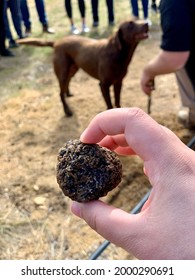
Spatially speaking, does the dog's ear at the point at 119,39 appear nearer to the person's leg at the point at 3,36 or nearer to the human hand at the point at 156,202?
the person's leg at the point at 3,36

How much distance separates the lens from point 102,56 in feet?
8.25

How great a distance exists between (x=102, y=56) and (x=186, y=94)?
0.55 meters

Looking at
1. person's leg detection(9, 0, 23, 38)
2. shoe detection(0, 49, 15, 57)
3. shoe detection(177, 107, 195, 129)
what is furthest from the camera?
person's leg detection(9, 0, 23, 38)

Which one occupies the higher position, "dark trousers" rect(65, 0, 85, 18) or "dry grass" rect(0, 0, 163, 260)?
"dark trousers" rect(65, 0, 85, 18)

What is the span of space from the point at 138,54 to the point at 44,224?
2.08 meters

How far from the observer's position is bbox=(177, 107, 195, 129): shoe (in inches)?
100

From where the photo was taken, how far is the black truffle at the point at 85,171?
0.94 m

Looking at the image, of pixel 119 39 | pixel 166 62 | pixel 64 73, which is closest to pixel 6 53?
pixel 64 73

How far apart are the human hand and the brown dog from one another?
1.62 metres

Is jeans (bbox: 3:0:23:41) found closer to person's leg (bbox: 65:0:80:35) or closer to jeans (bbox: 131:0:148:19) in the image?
person's leg (bbox: 65:0:80:35)

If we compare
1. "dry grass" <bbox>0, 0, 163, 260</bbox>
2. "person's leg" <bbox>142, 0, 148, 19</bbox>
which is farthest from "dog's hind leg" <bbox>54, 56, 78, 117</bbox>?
"person's leg" <bbox>142, 0, 148, 19</bbox>

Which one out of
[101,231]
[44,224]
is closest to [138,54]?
[44,224]

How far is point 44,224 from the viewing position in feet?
6.36
